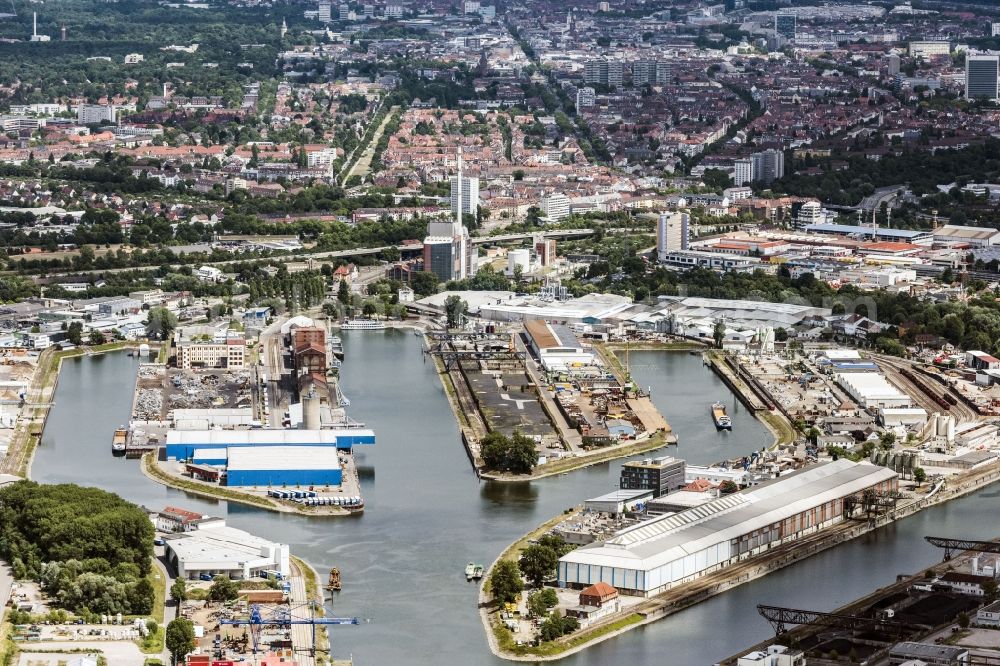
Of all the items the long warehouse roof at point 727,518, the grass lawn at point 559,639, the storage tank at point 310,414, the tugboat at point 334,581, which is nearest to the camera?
the grass lawn at point 559,639

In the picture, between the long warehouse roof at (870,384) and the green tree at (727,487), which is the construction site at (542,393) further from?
the long warehouse roof at (870,384)

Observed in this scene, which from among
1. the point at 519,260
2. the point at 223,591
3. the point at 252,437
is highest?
the point at 519,260

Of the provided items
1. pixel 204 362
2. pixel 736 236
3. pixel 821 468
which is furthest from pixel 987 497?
pixel 736 236

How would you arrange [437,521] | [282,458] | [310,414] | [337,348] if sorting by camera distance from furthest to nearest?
[337,348] < [310,414] < [282,458] < [437,521]

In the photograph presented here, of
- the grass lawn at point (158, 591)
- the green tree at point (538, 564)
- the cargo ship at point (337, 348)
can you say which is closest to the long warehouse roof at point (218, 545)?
the grass lawn at point (158, 591)

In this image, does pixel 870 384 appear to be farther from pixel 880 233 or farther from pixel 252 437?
pixel 880 233

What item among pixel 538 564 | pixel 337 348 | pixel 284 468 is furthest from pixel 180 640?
pixel 337 348
